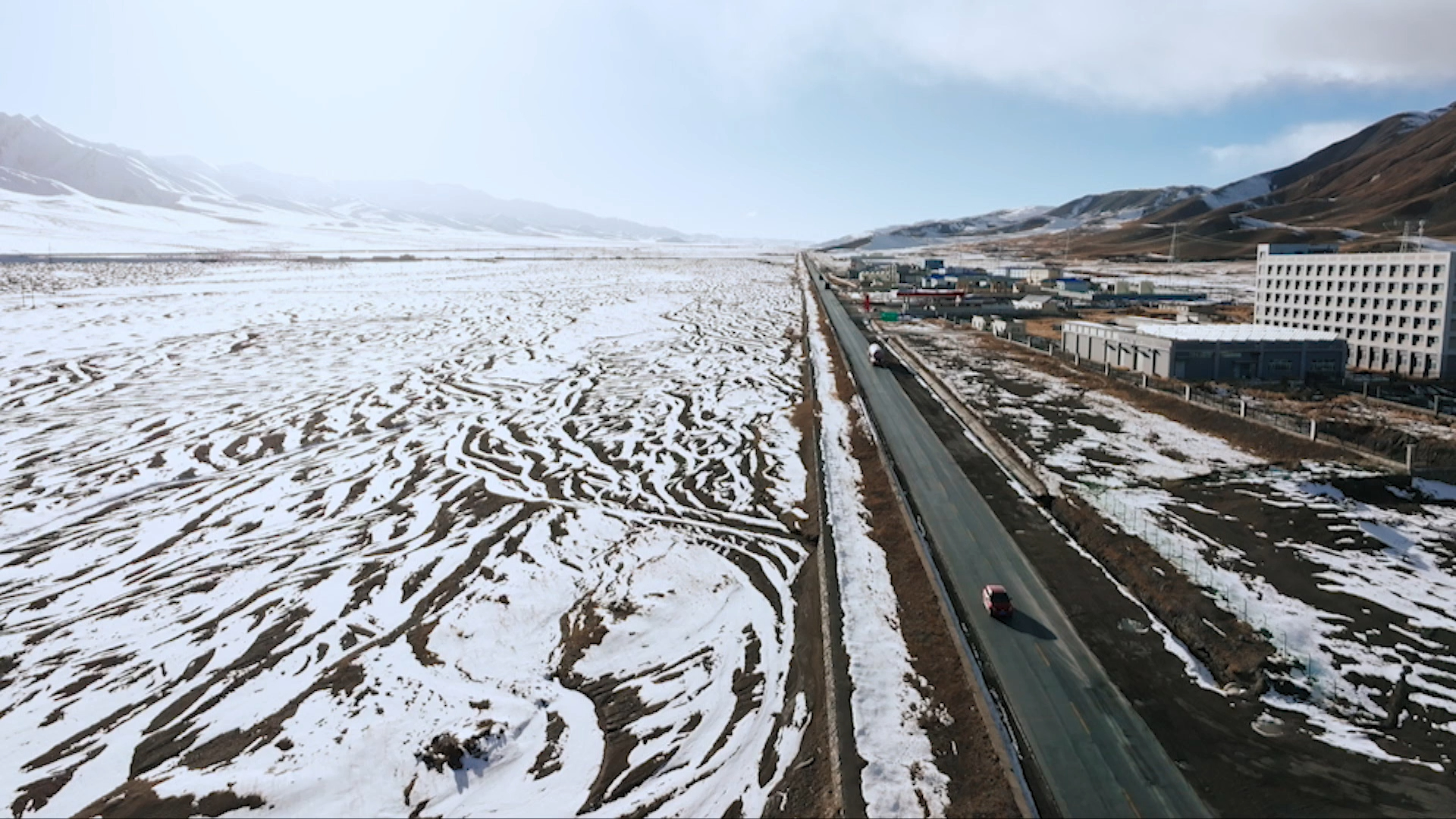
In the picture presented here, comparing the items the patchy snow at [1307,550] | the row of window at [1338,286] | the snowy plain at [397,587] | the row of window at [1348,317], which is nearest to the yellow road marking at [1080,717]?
the patchy snow at [1307,550]

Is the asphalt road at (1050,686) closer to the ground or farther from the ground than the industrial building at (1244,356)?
closer to the ground

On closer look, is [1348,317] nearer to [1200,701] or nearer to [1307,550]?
[1307,550]

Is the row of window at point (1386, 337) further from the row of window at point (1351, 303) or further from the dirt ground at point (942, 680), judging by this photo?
the dirt ground at point (942, 680)

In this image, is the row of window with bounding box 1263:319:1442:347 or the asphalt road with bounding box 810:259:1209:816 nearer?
the asphalt road with bounding box 810:259:1209:816

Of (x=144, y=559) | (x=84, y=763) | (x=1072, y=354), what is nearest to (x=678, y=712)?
(x=84, y=763)

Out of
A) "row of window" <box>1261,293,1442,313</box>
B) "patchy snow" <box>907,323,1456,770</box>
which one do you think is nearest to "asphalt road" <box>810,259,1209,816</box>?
"patchy snow" <box>907,323,1456,770</box>

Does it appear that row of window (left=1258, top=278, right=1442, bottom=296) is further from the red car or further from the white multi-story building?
the red car

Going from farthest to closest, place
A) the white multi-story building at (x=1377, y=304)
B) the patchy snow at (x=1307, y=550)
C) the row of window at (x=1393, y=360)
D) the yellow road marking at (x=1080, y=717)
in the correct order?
the row of window at (x=1393, y=360) < the white multi-story building at (x=1377, y=304) < the patchy snow at (x=1307, y=550) < the yellow road marking at (x=1080, y=717)
